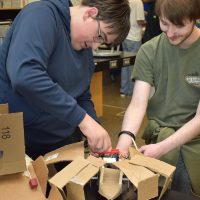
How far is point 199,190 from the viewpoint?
1553mm

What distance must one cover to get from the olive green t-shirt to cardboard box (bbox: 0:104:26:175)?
75 cm

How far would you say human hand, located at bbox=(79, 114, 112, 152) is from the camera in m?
1.17

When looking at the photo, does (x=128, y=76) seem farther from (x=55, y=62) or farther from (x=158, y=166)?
(x=158, y=166)

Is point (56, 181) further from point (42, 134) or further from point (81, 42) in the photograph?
point (81, 42)

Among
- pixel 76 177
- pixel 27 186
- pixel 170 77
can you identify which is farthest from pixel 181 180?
pixel 27 186

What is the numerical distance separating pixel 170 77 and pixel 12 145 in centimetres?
82

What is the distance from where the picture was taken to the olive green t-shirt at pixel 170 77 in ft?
5.12

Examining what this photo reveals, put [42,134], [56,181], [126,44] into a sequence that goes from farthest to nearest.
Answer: [126,44]
[42,134]
[56,181]

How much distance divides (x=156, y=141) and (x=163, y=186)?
0.53 m

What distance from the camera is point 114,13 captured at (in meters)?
1.23

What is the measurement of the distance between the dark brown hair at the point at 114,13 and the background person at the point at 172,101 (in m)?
0.26

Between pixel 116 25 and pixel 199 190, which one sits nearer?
pixel 116 25

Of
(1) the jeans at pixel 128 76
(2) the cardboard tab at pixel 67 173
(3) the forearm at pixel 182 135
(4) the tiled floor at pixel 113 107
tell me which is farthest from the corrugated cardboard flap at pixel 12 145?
(1) the jeans at pixel 128 76

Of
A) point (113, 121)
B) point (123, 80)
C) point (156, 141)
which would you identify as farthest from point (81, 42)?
point (123, 80)
